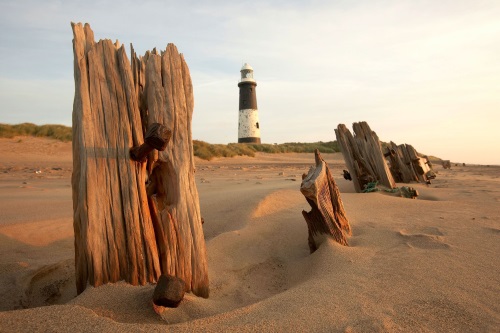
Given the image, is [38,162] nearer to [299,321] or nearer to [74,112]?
[74,112]

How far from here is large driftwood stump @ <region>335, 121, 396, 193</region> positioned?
23.5 feet

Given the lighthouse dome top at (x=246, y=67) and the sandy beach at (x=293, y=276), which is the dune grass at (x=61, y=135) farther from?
the sandy beach at (x=293, y=276)

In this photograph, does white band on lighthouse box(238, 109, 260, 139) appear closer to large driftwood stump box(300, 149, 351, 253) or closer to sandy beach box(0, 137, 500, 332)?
sandy beach box(0, 137, 500, 332)

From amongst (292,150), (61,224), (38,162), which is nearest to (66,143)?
(38,162)

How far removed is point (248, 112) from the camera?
38250 millimetres

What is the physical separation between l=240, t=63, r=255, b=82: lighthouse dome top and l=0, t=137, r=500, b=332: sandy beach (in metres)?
33.7

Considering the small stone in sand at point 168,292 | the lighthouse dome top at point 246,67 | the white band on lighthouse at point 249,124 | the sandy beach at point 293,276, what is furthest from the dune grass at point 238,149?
the small stone in sand at point 168,292

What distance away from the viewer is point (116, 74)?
261 cm

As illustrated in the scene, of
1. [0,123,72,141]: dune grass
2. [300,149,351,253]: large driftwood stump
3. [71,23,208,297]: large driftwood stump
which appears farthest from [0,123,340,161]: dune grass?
[71,23,208,297]: large driftwood stump

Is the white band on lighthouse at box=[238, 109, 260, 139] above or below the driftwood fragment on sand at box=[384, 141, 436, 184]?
above

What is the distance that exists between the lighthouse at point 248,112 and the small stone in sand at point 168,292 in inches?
1417

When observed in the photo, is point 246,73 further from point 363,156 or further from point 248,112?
point 363,156

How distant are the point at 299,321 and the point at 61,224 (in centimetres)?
437

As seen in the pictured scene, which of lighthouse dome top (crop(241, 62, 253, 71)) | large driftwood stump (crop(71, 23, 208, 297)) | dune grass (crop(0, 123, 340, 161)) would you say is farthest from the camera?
lighthouse dome top (crop(241, 62, 253, 71))
